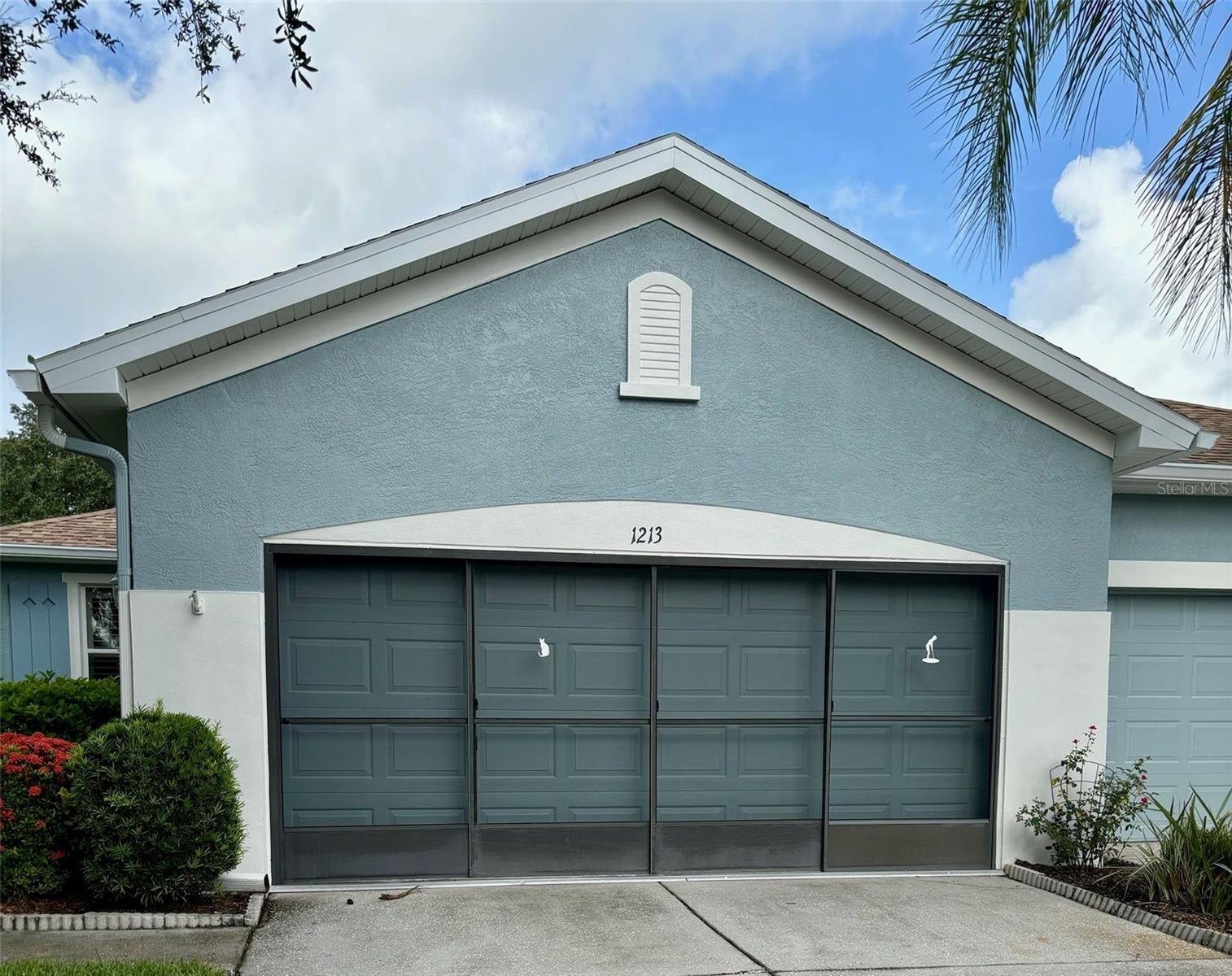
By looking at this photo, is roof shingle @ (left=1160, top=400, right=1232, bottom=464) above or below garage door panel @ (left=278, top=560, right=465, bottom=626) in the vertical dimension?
above

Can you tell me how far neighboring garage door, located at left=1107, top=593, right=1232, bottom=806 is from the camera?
8188 mm

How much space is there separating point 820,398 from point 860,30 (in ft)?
8.67

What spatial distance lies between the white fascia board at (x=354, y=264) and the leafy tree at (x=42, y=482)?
23018 millimetres

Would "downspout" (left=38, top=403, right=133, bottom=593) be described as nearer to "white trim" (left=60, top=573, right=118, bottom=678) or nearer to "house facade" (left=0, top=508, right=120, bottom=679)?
"house facade" (left=0, top=508, right=120, bottom=679)

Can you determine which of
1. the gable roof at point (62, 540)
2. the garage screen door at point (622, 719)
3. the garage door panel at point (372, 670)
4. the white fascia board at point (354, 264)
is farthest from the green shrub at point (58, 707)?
the white fascia board at point (354, 264)

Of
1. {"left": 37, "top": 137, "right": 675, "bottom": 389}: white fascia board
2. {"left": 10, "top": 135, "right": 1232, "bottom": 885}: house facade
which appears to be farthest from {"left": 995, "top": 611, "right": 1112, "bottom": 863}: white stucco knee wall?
{"left": 37, "top": 137, "right": 675, "bottom": 389}: white fascia board

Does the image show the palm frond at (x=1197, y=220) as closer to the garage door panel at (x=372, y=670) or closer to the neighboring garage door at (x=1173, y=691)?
the garage door panel at (x=372, y=670)

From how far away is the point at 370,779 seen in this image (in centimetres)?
676

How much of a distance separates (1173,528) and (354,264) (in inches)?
295

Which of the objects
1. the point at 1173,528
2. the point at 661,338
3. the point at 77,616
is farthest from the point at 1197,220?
the point at 77,616

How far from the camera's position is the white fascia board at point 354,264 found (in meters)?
5.98

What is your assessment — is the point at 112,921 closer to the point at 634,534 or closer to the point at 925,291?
the point at 634,534

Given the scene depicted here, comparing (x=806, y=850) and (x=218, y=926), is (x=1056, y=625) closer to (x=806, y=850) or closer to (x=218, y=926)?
(x=806, y=850)

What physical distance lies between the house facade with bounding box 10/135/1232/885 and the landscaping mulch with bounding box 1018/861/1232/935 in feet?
1.33
